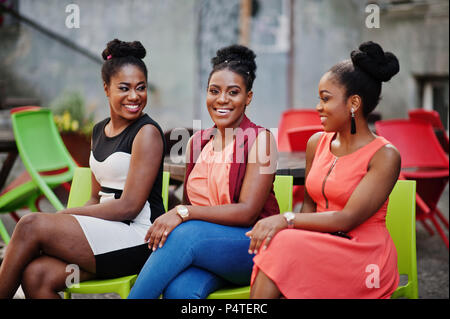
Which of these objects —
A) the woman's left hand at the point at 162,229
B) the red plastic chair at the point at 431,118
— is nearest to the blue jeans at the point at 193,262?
the woman's left hand at the point at 162,229

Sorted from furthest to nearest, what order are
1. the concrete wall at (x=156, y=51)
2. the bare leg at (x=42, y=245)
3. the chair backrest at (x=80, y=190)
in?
1. the concrete wall at (x=156, y=51)
2. the chair backrest at (x=80, y=190)
3. the bare leg at (x=42, y=245)

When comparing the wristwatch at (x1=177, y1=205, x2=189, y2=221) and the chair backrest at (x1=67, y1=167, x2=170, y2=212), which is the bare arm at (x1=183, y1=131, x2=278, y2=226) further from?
the chair backrest at (x1=67, y1=167, x2=170, y2=212)

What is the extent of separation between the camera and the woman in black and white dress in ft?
8.11

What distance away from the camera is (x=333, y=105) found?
241 centimetres

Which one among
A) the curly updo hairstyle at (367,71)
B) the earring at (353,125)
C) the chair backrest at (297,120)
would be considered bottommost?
the chair backrest at (297,120)

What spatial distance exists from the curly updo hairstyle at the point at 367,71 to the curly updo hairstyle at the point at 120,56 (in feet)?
3.12

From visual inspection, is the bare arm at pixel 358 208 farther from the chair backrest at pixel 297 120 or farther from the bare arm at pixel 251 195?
the chair backrest at pixel 297 120

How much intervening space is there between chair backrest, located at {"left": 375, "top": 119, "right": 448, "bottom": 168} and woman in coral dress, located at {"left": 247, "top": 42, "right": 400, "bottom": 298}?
7.68 ft

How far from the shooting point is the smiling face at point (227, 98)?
8.63ft

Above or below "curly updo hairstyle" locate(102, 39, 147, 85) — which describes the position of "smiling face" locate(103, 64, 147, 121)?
below

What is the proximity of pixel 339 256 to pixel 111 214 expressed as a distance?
3.42 feet

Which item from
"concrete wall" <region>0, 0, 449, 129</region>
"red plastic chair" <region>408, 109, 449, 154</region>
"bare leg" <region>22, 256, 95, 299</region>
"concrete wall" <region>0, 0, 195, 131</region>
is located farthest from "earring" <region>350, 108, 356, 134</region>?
"concrete wall" <region>0, 0, 195, 131</region>

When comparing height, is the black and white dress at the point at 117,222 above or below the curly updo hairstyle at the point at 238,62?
below

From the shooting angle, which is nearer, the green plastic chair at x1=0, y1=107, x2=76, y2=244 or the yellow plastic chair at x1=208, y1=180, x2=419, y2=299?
the yellow plastic chair at x1=208, y1=180, x2=419, y2=299
